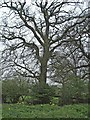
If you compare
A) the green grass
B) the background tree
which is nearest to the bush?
the background tree

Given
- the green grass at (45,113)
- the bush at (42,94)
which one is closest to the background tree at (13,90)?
the bush at (42,94)

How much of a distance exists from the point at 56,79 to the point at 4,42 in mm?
5855

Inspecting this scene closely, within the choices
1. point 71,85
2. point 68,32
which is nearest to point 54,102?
point 71,85

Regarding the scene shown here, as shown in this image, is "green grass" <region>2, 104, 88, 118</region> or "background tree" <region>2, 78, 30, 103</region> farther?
"background tree" <region>2, 78, 30, 103</region>

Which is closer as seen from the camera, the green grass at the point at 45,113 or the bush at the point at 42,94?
the green grass at the point at 45,113

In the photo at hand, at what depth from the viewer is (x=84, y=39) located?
23.1 m

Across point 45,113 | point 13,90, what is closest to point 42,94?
point 13,90

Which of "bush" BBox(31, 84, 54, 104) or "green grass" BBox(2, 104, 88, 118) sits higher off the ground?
"bush" BBox(31, 84, 54, 104)

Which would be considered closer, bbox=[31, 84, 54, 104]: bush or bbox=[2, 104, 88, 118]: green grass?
bbox=[2, 104, 88, 118]: green grass

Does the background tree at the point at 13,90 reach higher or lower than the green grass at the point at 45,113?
higher

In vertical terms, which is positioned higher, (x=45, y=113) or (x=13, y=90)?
(x=13, y=90)

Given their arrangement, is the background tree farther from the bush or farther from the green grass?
the green grass

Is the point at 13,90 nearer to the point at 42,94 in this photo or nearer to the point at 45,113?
the point at 42,94

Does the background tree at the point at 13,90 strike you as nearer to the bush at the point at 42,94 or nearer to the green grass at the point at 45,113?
the bush at the point at 42,94
